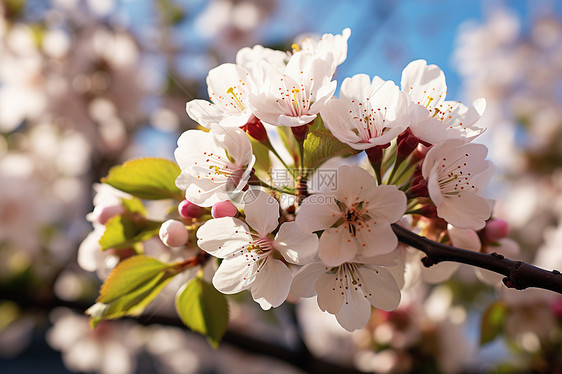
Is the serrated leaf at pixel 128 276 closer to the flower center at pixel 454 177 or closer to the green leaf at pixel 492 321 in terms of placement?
the flower center at pixel 454 177

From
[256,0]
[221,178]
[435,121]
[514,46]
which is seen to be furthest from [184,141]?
[514,46]

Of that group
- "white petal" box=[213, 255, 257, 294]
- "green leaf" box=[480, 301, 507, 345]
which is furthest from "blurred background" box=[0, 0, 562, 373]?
"white petal" box=[213, 255, 257, 294]

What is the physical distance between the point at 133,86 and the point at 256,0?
57.7 inches

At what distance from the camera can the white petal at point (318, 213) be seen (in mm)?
599

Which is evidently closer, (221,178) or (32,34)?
(221,178)

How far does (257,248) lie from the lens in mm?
669

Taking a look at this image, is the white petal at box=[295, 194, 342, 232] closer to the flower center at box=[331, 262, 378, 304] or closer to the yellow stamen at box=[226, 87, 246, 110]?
the flower center at box=[331, 262, 378, 304]

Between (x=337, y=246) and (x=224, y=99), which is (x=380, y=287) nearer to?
(x=337, y=246)

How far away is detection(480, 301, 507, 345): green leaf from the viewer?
3.71 ft

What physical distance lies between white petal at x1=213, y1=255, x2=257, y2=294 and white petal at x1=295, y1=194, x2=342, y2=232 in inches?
4.6

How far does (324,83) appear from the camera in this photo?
2.16 feet

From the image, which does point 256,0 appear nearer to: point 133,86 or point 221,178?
point 133,86

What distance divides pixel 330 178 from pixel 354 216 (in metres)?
0.07

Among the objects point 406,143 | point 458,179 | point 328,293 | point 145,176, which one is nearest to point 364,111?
point 406,143
